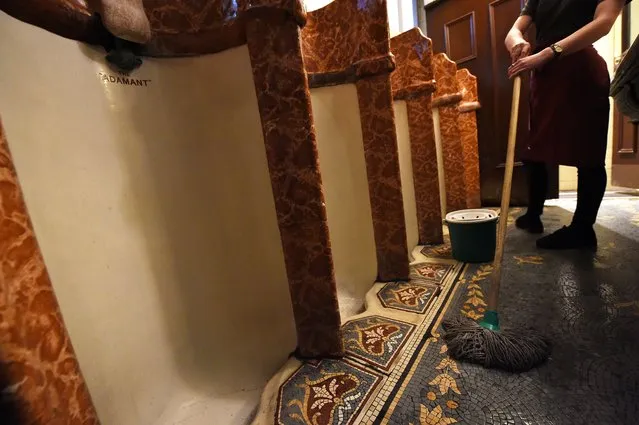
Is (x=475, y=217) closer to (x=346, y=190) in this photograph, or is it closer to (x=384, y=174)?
(x=384, y=174)

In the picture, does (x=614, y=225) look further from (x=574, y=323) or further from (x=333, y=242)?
(x=333, y=242)

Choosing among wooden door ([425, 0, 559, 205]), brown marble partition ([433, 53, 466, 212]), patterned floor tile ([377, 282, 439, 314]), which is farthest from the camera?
wooden door ([425, 0, 559, 205])

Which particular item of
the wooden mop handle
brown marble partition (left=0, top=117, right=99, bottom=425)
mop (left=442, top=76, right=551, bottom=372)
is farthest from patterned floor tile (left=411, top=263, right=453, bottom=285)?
brown marble partition (left=0, top=117, right=99, bottom=425)

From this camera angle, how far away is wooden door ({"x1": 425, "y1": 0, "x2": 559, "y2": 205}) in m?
2.61

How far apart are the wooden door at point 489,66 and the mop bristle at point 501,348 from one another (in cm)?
228

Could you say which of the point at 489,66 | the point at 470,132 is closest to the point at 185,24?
the point at 470,132

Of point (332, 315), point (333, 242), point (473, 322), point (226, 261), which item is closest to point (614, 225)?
point (473, 322)

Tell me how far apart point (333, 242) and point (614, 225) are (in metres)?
1.81

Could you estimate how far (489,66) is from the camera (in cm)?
271

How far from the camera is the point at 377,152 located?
1.40 meters

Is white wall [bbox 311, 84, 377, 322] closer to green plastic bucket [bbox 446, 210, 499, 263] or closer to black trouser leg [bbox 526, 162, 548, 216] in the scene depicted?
green plastic bucket [bbox 446, 210, 499, 263]

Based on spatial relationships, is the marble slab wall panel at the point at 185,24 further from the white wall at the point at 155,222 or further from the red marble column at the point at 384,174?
the red marble column at the point at 384,174

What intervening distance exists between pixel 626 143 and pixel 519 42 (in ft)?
6.92

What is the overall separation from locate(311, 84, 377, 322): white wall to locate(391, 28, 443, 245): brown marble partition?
2.01 feet
